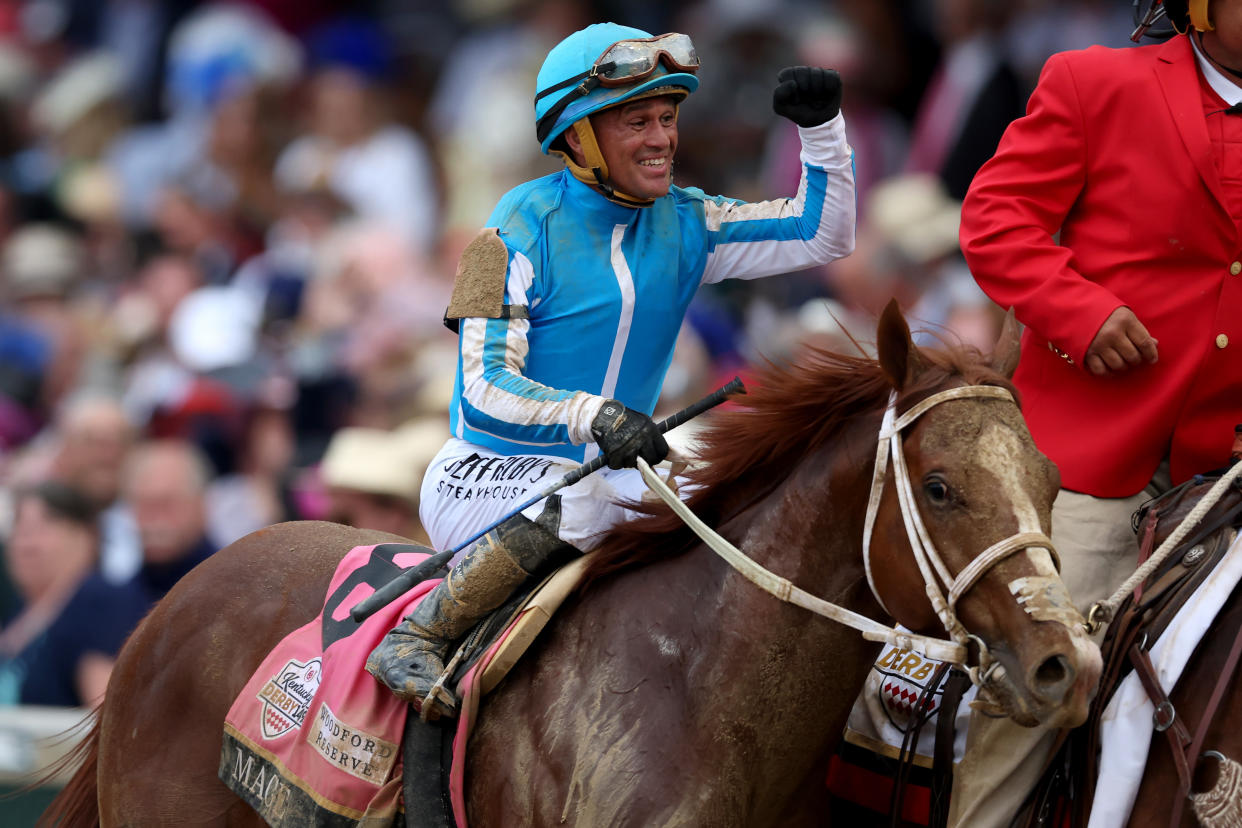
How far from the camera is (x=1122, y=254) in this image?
4438 millimetres

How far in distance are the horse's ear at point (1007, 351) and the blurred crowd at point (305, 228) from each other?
0.61 m

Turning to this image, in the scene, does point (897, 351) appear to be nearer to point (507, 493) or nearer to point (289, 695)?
point (507, 493)

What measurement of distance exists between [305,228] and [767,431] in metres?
8.51

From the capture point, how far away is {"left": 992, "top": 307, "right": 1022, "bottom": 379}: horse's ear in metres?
4.05

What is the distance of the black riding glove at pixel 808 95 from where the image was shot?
4.51 meters

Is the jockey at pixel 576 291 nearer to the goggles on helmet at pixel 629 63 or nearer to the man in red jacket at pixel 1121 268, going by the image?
the goggles on helmet at pixel 629 63

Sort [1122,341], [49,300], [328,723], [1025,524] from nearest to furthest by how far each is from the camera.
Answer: [1025,524] < [1122,341] < [328,723] < [49,300]

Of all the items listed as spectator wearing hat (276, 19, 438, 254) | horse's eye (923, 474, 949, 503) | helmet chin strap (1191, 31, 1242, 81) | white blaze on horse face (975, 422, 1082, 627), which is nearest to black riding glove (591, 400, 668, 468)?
horse's eye (923, 474, 949, 503)

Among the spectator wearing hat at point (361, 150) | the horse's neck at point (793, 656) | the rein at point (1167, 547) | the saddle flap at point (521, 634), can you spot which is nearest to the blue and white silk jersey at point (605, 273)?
the saddle flap at point (521, 634)

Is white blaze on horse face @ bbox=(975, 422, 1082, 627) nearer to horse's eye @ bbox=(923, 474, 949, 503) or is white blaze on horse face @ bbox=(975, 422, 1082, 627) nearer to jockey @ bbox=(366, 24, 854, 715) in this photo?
horse's eye @ bbox=(923, 474, 949, 503)

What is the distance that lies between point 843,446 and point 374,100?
9613 millimetres

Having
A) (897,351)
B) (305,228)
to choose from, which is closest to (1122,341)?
(897,351)

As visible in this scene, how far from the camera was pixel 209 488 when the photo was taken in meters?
9.97

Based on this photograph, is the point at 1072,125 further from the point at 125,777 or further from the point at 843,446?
the point at 125,777
